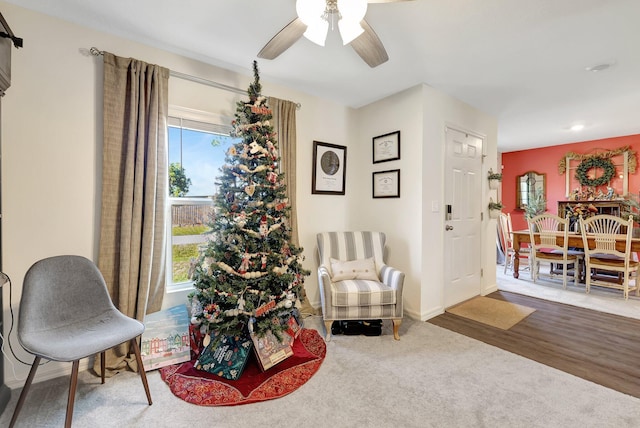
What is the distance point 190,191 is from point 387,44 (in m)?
2.05

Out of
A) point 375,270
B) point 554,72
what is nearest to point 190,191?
point 375,270

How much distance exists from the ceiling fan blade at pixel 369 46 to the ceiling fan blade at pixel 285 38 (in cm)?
31

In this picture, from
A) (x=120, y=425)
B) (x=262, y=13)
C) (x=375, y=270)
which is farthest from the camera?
(x=375, y=270)

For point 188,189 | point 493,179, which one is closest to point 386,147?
point 493,179

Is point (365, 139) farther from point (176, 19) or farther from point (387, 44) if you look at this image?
point (176, 19)

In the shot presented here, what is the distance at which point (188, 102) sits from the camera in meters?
2.53

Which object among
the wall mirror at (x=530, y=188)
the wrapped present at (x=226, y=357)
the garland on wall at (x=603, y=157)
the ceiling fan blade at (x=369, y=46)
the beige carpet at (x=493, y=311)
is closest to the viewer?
the ceiling fan blade at (x=369, y=46)

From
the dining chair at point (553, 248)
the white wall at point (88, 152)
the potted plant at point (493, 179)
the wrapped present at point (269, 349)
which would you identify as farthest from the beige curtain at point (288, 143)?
the dining chair at point (553, 248)

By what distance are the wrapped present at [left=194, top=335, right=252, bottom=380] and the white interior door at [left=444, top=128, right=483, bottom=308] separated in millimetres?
2324

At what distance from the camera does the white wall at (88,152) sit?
1881 millimetres

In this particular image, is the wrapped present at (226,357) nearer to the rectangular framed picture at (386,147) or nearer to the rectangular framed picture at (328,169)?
the rectangular framed picture at (328,169)

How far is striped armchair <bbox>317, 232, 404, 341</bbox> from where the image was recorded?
2.54 m

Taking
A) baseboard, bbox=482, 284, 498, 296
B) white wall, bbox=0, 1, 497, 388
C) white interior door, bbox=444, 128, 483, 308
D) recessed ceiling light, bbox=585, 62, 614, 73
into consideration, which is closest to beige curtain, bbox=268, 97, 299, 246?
Result: white wall, bbox=0, 1, 497, 388

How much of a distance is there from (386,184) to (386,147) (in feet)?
1.40
